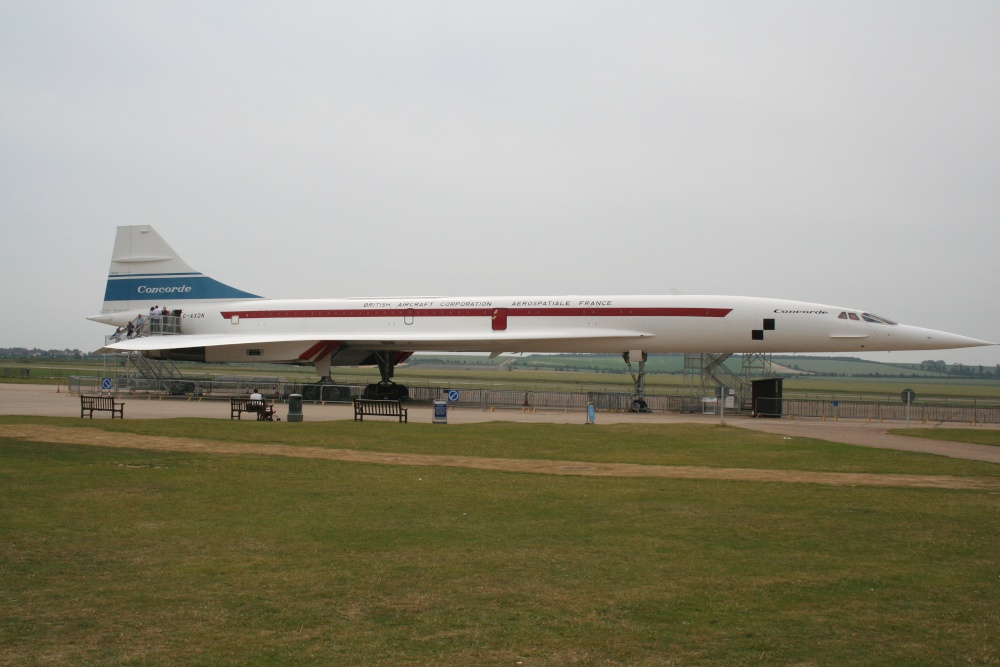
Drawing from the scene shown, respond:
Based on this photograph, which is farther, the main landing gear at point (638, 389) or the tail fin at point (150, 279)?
the tail fin at point (150, 279)

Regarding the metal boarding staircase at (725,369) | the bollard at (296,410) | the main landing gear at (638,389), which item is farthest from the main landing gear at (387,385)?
the metal boarding staircase at (725,369)

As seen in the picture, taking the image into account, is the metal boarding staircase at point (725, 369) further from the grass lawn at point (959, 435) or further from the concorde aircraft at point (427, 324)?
the grass lawn at point (959, 435)

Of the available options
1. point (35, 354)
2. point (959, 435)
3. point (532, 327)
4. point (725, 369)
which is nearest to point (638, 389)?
point (725, 369)

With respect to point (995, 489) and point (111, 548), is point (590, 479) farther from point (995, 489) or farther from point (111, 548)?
point (111, 548)

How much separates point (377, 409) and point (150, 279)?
17822mm

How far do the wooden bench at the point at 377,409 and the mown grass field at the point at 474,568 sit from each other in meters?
8.34

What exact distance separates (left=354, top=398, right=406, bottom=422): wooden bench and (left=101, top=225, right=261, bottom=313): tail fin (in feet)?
47.7

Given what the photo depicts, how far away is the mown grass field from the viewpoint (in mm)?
5184

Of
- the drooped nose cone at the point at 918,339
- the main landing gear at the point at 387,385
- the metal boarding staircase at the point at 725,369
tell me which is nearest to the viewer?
the drooped nose cone at the point at 918,339

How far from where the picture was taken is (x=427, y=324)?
31531mm

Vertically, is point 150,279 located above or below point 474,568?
above

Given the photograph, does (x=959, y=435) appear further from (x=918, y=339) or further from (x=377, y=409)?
(x=377, y=409)

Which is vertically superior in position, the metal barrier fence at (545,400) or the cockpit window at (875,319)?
the cockpit window at (875,319)

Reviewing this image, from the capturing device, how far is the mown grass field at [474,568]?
17.0 feet
